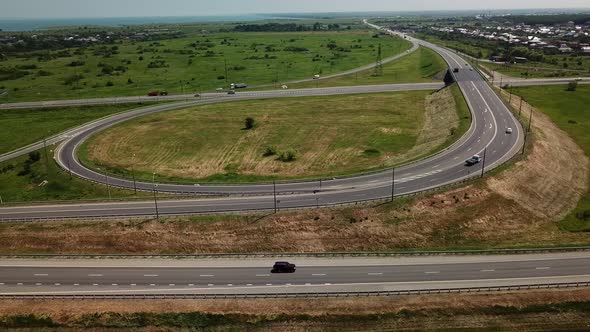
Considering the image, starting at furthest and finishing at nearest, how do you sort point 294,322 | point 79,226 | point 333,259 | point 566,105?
point 566,105
point 79,226
point 333,259
point 294,322

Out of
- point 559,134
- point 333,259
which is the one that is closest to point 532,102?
point 559,134

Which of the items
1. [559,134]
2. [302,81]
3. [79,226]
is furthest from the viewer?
[302,81]

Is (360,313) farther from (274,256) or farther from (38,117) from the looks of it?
(38,117)

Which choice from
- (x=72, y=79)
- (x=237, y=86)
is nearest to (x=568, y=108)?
(x=237, y=86)

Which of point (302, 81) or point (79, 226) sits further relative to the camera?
point (302, 81)

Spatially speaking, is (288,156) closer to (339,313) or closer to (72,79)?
(339,313)

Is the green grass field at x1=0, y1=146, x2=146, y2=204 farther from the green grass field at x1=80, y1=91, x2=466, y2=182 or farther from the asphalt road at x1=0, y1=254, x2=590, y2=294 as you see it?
the asphalt road at x1=0, y1=254, x2=590, y2=294
